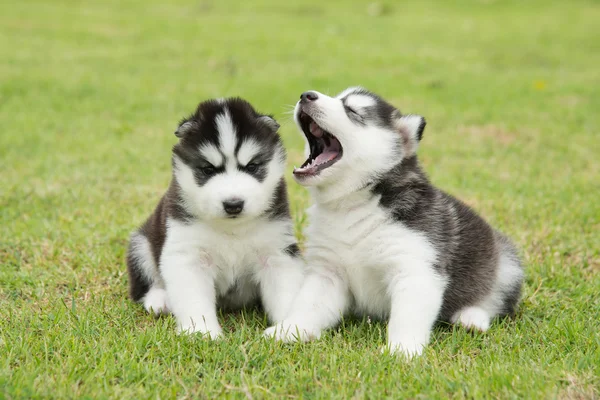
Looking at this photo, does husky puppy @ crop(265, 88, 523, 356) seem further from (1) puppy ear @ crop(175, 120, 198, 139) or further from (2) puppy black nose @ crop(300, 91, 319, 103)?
(1) puppy ear @ crop(175, 120, 198, 139)

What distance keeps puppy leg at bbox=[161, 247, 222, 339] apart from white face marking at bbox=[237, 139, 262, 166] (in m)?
0.62

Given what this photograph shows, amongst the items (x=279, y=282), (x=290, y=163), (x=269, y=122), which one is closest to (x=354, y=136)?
(x=269, y=122)

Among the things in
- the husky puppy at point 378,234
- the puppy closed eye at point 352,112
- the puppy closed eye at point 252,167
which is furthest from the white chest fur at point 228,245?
the puppy closed eye at point 352,112

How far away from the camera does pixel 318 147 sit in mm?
4238

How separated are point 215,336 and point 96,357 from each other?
0.61m

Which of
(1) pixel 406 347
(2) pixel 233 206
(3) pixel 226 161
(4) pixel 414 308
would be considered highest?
(3) pixel 226 161

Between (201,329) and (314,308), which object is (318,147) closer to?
(314,308)

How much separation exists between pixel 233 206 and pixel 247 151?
331 mm

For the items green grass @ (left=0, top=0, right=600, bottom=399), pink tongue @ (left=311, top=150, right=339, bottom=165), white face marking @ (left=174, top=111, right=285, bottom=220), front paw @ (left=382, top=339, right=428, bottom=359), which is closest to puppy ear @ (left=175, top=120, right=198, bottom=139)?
white face marking @ (left=174, top=111, right=285, bottom=220)

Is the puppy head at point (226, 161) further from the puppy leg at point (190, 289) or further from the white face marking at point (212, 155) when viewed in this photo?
the puppy leg at point (190, 289)

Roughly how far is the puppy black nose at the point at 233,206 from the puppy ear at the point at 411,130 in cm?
110

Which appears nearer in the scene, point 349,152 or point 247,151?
point 247,151

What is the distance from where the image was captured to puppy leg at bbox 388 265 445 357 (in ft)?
11.5

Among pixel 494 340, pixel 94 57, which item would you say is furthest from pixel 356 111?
pixel 94 57
